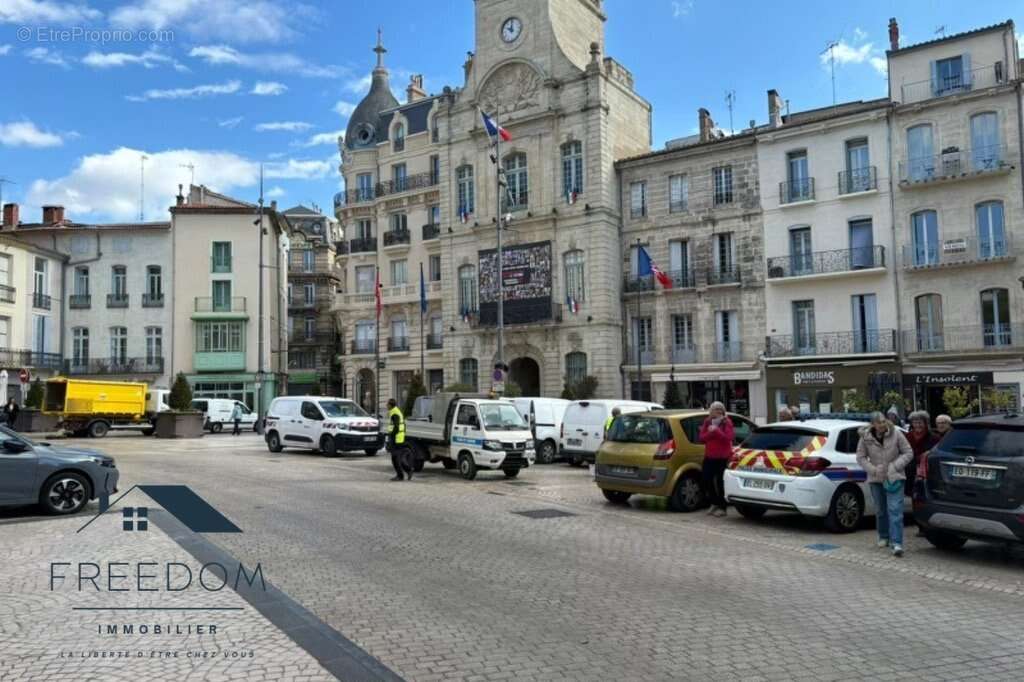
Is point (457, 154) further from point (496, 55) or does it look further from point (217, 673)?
point (217, 673)

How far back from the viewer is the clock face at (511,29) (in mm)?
42531

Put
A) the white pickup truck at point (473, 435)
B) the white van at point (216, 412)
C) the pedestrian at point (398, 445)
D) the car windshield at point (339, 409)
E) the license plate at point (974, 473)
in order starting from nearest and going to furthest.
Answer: the license plate at point (974, 473)
the pedestrian at point (398, 445)
the white pickup truck at point (473, 435)
the car windshield at point (339, 409)
the white van at point (216, 412)

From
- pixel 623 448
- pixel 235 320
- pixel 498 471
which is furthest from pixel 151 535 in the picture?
pixel 235 320

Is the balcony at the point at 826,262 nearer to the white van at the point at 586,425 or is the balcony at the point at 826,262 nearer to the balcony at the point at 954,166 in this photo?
the balcony at the point at 954,166

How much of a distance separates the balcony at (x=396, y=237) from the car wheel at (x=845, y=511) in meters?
40.2

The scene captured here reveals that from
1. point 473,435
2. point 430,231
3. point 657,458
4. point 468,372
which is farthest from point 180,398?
point 657,458

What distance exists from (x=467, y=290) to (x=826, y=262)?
18.4 m

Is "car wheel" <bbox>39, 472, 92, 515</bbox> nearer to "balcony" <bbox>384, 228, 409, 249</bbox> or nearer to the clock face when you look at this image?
the clock face

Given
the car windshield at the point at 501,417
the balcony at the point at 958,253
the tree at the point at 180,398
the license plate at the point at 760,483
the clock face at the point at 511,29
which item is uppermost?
the clock face at the point at 511,29

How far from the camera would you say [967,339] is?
103 ft

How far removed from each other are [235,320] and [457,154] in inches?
728

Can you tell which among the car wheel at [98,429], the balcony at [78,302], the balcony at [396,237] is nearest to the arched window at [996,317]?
the balcony at [396,237]

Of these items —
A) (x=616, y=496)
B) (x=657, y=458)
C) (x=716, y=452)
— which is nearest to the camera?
(x=716, y=452)

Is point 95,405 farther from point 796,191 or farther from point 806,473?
point 806,473
